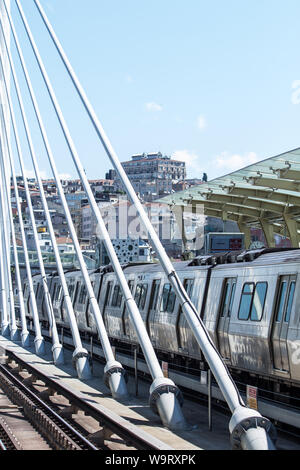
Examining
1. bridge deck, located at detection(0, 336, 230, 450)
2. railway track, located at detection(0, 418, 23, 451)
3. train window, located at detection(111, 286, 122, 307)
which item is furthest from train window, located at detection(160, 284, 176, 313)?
railway track, located at detection(0, 418, 23, 451)

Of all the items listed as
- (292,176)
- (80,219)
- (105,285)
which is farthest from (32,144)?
(80,219)

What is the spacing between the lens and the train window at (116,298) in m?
28.2

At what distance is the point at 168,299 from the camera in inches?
888

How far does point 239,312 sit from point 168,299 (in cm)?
529

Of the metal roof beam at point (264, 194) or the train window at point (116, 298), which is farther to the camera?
the train window at point (116, 298)

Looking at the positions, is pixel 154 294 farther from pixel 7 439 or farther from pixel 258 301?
pixel 7 439

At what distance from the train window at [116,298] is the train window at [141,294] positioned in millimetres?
2427

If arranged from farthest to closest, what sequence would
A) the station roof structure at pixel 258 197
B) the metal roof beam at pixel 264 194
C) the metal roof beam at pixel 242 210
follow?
1. the metal roof beam at pixel 242 210
2. the metal roof beam at pixel 264 194
3. the station roof structure at pixel 258 197

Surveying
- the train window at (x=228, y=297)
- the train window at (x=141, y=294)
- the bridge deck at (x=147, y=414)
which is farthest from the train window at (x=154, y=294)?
the train window at (x=228, y=297)

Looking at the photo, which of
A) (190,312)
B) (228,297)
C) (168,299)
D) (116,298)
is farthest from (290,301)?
(116,298)

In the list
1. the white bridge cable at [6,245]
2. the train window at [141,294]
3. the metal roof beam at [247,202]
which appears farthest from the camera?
the white bridge cable at [6,245]

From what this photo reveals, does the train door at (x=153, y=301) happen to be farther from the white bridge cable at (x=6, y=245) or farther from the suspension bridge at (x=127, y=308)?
the white bridge cable at (x=6, y=245)

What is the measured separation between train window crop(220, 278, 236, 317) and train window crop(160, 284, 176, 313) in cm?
366

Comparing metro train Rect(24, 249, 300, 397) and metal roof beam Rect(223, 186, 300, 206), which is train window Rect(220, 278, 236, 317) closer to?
metro train Rect(24, 249, 300, 397)
